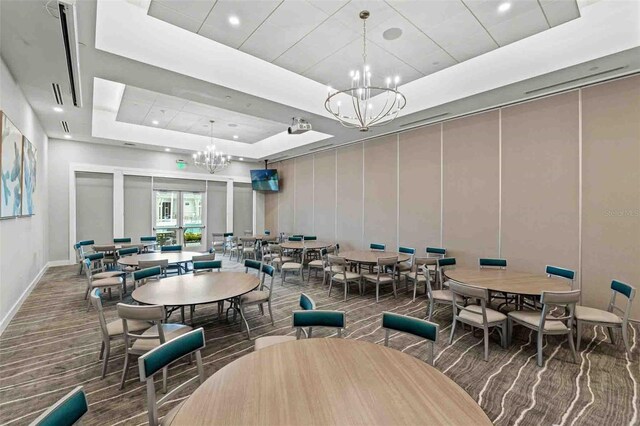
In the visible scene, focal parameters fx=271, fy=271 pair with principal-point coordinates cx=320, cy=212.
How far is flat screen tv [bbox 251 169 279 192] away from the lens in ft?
36.6

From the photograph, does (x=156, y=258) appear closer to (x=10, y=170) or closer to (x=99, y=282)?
(x=99, y=282)

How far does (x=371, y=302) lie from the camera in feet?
17.0

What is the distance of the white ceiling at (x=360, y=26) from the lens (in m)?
3.36

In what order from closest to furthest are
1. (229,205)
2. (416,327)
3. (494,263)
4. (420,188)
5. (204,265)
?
1. (416,327)
2. (204,265)
3. (494,263)
4. (420,188)
5. (229,205)

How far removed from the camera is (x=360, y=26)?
12.1 feet

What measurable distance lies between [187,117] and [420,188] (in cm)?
648

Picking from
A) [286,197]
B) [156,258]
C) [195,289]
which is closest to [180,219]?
[286,197]

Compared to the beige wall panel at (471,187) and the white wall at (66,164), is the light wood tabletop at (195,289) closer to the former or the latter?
the beige wall panel at (471,187)

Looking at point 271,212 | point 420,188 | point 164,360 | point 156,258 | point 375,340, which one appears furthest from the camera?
point 271,212

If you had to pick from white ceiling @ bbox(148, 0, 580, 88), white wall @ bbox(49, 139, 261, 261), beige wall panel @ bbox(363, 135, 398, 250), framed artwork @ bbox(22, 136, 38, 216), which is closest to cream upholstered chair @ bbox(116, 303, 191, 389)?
white ceiling @ bbox(148, 0, 580, 88)

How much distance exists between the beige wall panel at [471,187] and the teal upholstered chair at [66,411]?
6.29m

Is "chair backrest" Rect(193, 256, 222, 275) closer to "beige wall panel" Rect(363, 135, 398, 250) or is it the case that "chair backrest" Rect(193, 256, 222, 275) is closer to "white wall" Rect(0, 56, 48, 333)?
"white wall" Rect(0, 56, 48, 333)

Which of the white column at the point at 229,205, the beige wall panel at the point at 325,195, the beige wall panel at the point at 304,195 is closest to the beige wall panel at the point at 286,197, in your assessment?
the beige wall panel at the point at 304,195

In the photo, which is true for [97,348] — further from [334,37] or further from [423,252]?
[423,252]
